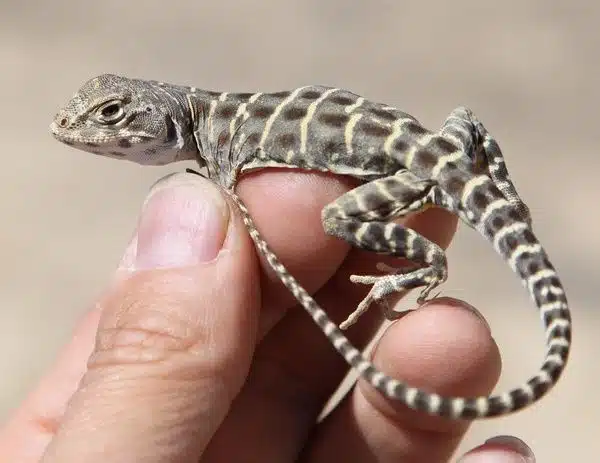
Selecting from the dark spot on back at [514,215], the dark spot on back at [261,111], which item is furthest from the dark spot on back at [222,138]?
the dark spot on back at [514,215]

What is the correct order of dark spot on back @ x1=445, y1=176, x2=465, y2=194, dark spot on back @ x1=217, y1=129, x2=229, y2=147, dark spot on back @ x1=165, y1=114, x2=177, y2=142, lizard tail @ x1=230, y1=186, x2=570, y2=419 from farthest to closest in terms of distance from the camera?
dark spot on back @ x1=165, y1=114, x2=177, y2=142
dark spot on back @ x1=217, y1=129, x2=229, y2=147
dark spot on back @ x1=445, y1=176, x2=465, y2=194
lizard tail @ x1=230, y1=186, x2=570, y2=419

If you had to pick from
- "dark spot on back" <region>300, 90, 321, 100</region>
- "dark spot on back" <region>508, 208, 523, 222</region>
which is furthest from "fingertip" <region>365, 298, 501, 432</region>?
"dark spot on back" <region>300, 90, 321, 100</region>

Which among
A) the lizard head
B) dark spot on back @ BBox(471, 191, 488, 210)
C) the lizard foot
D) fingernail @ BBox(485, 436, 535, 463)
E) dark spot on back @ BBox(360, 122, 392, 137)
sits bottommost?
fingernail @ BBox(485, 436, 535, 463)

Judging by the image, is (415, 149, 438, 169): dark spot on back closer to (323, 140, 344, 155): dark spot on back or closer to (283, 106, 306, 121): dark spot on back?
(323, 140, 344, 155): dark spot on back

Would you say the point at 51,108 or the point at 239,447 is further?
the point at 51,108

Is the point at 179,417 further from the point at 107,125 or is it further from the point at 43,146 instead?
the point at 43,146

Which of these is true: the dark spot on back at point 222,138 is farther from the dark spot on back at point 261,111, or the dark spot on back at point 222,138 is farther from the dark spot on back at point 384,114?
the dark spot on back at point 384,114

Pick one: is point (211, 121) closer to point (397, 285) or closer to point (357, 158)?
point (357, 158)

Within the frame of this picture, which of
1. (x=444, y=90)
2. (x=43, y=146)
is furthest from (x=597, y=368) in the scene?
(x=43, y=146)
